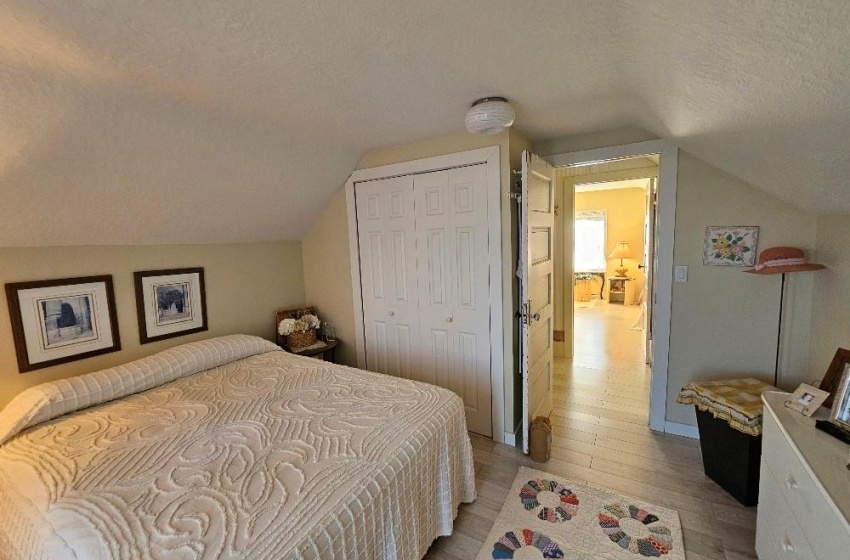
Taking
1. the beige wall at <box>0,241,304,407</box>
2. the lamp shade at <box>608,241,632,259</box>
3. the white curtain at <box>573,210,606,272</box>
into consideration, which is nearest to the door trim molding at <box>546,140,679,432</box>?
the beige wall at <box>0,241,304,407</box>

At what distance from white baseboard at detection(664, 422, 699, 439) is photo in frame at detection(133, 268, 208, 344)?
3526mm

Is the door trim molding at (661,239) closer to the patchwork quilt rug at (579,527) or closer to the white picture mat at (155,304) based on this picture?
the patchwork quilt rug at (579,527)

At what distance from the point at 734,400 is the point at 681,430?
0.78 meters

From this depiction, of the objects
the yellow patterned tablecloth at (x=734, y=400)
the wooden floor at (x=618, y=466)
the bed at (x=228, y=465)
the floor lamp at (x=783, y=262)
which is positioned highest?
the floor lamp at (x=783, y=262)

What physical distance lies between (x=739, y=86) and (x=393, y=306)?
2.33 metres

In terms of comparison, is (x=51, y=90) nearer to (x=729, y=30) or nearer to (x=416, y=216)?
(x=416, y=216)

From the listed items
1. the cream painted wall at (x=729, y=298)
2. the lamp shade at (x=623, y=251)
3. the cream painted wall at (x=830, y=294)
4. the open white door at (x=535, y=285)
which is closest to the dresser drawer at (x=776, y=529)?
the cream painted wall at (x=830, y=294)

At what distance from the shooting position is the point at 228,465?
1.25 meters

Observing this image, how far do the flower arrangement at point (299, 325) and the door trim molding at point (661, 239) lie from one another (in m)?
2.43

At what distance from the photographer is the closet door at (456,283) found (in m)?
2.42

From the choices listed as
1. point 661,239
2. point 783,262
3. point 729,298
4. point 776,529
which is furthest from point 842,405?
point 661,239

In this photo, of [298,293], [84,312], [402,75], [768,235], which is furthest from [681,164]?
[84,312]

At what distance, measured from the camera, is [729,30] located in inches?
32.7

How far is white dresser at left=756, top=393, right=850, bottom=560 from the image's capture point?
0.99 metres
